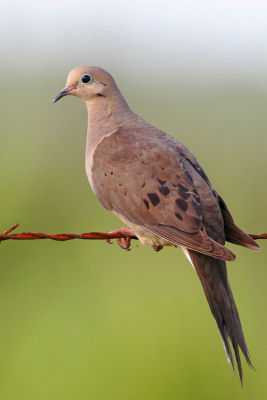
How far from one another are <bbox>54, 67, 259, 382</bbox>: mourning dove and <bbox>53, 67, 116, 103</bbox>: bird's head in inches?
12.8

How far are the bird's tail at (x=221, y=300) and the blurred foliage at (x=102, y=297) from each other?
55.8 inches

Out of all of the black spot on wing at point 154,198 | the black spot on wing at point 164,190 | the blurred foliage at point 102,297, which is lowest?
the blurred foliage at point 102,297

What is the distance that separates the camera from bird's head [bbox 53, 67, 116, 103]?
5.43m

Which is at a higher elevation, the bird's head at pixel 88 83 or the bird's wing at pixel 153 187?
the bird's head at pixel 88 83

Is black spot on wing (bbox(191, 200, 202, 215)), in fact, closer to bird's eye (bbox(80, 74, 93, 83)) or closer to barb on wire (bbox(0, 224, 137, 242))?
barb on wire (bbox(0, 224, 137, 242))

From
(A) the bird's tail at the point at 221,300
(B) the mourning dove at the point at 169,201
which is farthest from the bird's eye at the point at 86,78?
(A) the bird's tail at the point at 221,300

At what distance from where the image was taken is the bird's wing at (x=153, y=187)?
4.43 metres

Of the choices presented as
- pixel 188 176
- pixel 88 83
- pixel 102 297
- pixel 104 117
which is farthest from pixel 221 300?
pixel 102 297

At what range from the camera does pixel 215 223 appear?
14.9 ft

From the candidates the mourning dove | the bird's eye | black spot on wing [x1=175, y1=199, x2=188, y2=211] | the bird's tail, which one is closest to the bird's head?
the bird's eye

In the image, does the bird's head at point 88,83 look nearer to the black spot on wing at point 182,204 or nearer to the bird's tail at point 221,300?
the black spot on wing at point 182,204

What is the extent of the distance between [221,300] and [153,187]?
73 centimetres

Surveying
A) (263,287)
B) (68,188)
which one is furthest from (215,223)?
(68,188)

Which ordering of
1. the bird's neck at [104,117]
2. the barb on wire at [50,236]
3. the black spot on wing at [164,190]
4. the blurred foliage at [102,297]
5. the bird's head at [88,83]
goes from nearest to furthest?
the barb on wire at [50,236] < the black spot on wing at [164,190] < the bird's neck at [104,117] < the bird's head at [88,83] < the blurred foliage at [102,297]
